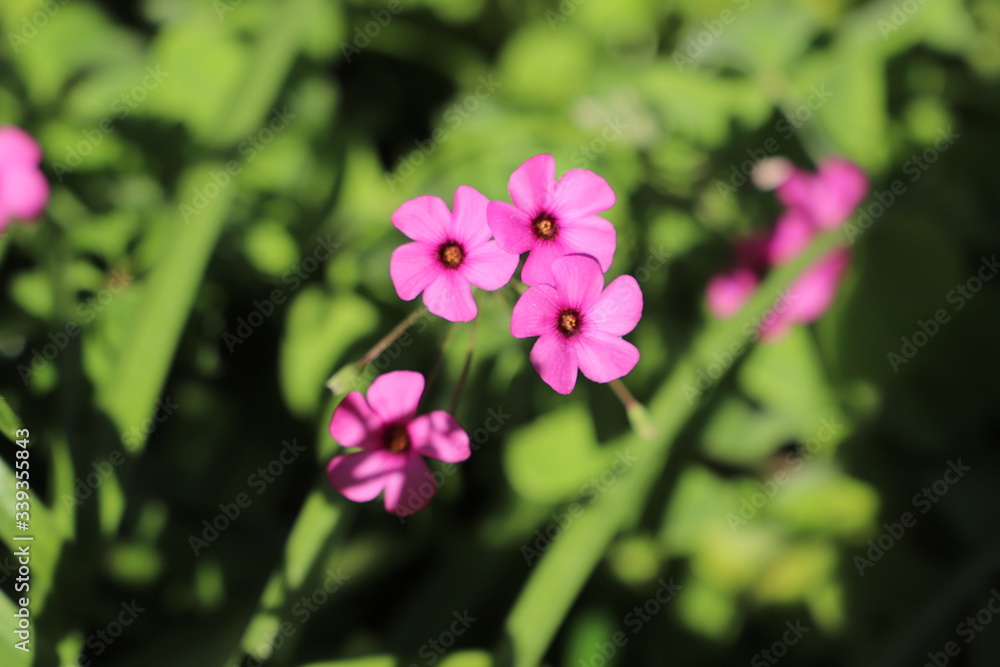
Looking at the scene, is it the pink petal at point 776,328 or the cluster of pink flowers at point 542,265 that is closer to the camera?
the cluster of pink flowers at point 542,265

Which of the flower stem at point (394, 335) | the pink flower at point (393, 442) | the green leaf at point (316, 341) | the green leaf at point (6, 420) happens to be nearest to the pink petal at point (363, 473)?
the pink flower at point (393, 442)

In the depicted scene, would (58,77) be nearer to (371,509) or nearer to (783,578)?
(371,509)

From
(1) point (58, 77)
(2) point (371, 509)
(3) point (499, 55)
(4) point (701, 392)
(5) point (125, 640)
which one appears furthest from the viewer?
(3) point (499, 55)

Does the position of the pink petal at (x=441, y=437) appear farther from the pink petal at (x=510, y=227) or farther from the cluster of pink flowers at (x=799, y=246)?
the cluster of pink flowers at (x=799, y=246)

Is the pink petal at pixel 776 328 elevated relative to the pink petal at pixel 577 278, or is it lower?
lower

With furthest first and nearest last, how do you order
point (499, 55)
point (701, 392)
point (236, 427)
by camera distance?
point (499, 55), point (236, 427), point (701, 392)

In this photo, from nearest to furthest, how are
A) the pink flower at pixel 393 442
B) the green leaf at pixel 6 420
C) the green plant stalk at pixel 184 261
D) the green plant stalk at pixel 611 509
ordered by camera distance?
1. the pink flower at pixel 393 442
2. the green leaf at pixel 6 420
3. the green plant stalk at pixel 611 509
4. the green plant stalk at pixel 184 261

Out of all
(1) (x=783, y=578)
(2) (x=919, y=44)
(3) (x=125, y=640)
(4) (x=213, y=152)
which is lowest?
(3) (x=125, y=640)

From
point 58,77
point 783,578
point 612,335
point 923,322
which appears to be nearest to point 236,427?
point 58,77
